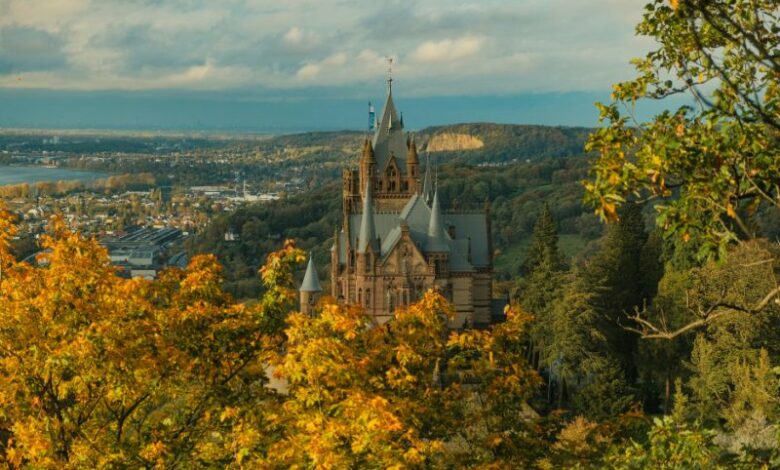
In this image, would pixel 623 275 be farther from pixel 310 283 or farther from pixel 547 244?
pixel 310 283

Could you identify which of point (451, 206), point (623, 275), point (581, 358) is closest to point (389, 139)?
point (623, 275)

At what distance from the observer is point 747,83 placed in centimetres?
1062

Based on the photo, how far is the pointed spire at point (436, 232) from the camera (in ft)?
166

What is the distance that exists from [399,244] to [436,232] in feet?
8.46

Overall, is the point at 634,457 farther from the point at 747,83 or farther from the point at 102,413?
the point at 102,413

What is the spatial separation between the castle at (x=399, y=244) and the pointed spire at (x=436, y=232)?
6 centimetres

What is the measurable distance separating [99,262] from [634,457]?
950 centimetres

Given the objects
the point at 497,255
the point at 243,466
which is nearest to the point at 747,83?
the point at 243,466

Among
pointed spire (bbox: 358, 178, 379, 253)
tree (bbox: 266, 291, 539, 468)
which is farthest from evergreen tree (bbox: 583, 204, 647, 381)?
tree (bbox: 266, 291, 539, 468)

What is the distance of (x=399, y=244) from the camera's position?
49719 mm

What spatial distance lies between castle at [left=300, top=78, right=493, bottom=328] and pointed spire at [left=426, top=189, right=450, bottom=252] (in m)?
0.06

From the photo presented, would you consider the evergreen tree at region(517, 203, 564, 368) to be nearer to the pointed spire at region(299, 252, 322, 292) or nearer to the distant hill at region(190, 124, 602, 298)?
the pointed spire at region(299, 252, 322, 292)

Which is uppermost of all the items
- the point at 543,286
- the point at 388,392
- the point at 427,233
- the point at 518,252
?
the point at 388,392

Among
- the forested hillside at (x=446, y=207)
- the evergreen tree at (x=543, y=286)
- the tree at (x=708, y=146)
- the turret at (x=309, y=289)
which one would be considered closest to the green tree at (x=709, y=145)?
the tree at (x=708, y=146)
